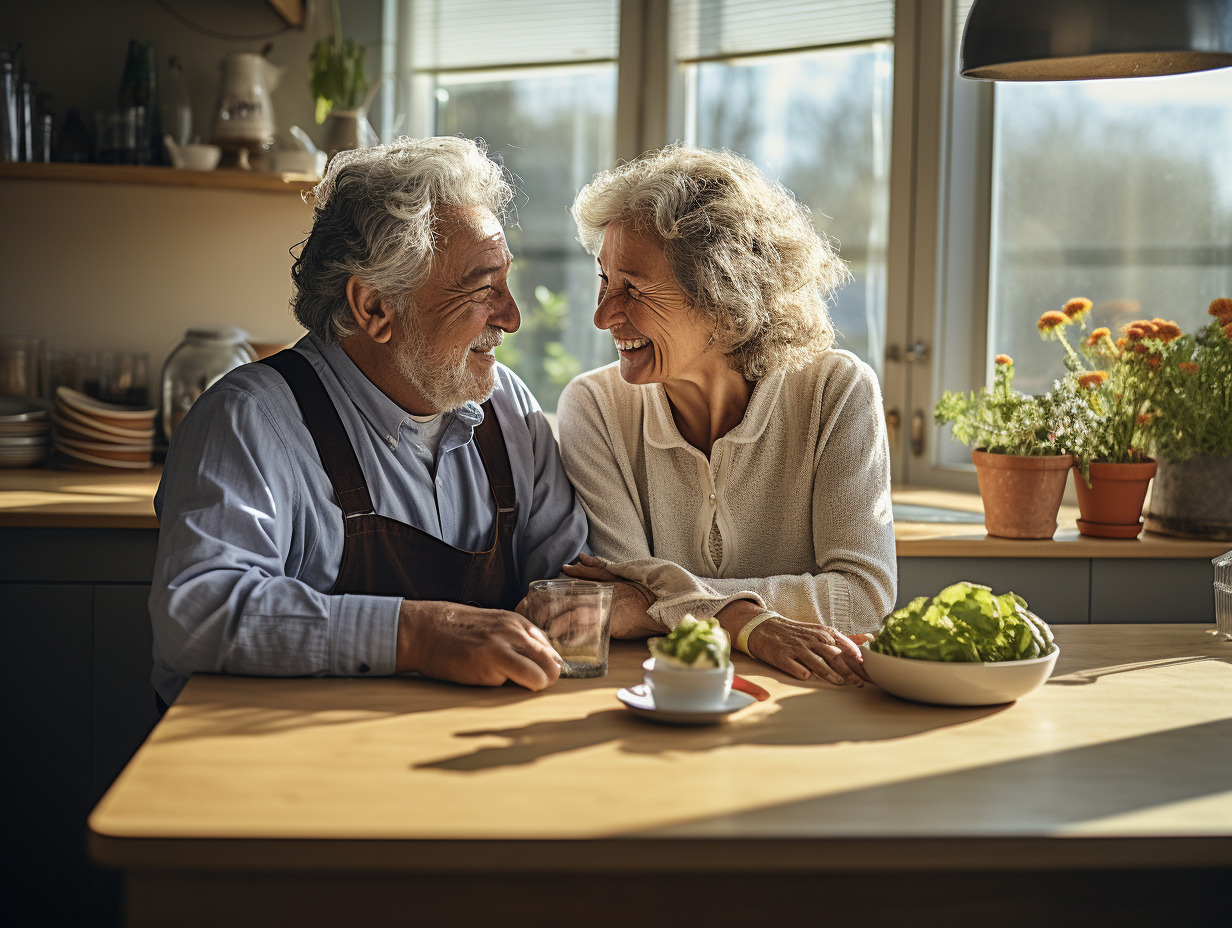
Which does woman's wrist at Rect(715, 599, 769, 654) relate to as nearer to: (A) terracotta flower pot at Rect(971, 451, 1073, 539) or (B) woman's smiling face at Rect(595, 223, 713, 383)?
(B) woman's smiling face at Rect(595, 223, 713, 383)

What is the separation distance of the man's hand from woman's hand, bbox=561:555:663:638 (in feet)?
0.89

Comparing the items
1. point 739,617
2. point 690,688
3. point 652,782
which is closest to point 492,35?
point 739,617

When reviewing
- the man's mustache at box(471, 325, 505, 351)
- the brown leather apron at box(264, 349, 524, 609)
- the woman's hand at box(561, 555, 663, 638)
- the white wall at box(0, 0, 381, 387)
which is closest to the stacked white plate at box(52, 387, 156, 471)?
the white wall at box(0, 0, 381, 387)

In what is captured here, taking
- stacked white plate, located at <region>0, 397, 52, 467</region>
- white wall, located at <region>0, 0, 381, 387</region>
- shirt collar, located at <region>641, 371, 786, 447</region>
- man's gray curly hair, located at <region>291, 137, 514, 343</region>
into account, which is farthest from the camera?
white wall, located at <region>0, 0, 381, 387</region>

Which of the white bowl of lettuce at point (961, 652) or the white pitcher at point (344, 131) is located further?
the white pitcher at point (344, 131)

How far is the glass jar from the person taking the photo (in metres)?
3.02

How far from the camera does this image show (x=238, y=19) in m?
3.27

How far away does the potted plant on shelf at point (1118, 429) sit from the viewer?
2363 mm

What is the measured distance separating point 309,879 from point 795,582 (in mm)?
968

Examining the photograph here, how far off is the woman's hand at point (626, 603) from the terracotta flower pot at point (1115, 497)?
4.08 ft

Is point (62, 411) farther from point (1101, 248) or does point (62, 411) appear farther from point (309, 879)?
point (1101, 248)

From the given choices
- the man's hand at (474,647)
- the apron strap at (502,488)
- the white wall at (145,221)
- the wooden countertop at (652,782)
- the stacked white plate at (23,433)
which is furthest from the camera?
the white wall at (145,221)

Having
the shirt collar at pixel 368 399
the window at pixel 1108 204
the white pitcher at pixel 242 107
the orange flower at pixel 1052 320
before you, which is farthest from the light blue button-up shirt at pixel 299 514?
the window at pixel 1108 204

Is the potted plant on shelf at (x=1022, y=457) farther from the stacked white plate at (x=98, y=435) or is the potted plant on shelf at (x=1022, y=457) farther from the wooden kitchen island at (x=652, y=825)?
the stacked white plate at (x=98, y=435)
